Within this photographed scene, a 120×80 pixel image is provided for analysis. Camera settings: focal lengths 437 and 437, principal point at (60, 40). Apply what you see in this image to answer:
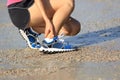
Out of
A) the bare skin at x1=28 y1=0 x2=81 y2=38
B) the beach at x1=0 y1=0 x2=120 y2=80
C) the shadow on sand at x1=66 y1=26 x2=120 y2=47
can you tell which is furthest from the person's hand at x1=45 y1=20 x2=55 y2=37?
the shadow on sand at x1=66 y1=26 x2=120 y2=47

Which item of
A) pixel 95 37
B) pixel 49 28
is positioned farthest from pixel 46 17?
pixel 95 37

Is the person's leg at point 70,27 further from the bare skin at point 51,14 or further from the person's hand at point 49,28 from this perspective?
the person's hand at point 49,28

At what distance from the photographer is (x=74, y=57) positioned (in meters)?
4.50

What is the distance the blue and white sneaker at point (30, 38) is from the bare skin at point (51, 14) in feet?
0.47

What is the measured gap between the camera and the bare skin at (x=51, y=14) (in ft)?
15.2

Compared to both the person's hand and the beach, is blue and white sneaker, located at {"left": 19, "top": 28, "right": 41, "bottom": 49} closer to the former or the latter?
the beach

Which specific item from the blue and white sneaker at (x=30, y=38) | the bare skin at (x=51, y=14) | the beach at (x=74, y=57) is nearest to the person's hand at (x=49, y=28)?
the bare skin at (x=51, y=14)

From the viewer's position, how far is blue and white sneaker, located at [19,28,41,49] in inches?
195

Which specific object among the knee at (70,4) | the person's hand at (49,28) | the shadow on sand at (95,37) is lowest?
the shadow on sand at (95,37)

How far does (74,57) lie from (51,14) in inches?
23.7

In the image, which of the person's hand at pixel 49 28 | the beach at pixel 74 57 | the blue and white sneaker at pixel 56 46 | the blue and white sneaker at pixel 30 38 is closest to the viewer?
the beach at pixel 74 57

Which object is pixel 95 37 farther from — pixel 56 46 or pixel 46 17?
pixel 46 17

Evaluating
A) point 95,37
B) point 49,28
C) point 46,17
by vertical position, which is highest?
point 46,17

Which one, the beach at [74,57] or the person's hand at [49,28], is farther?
the person's hand at [49,28]
